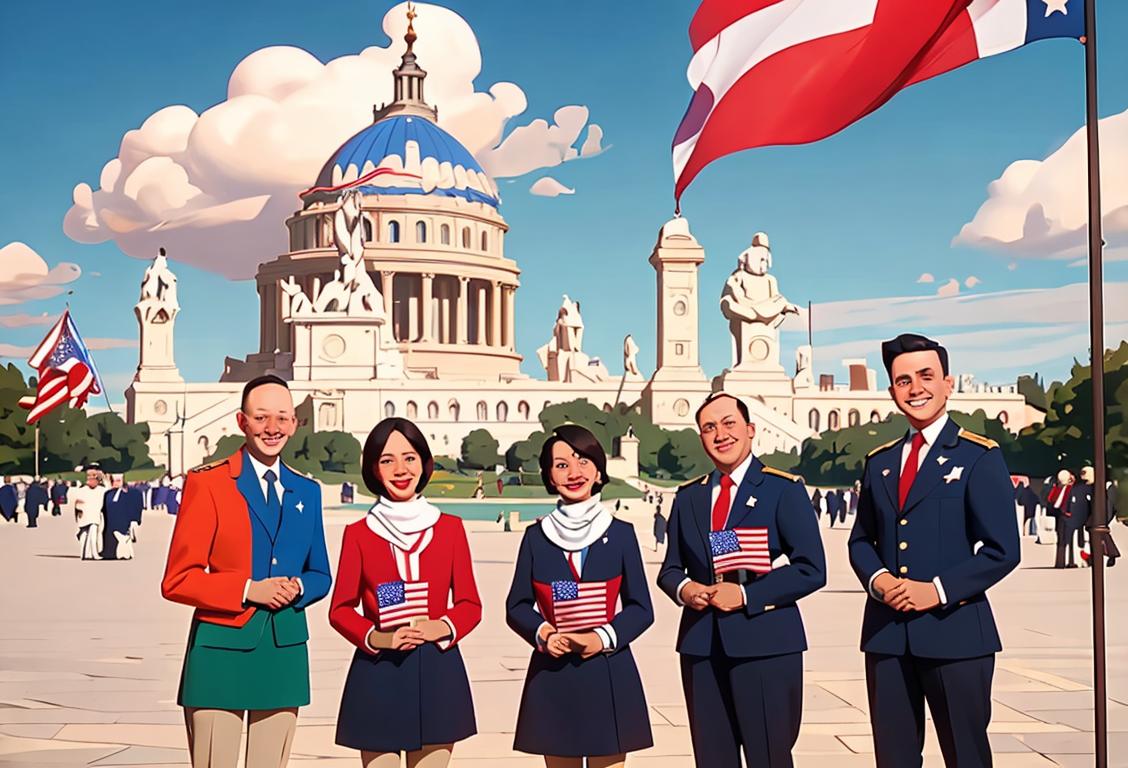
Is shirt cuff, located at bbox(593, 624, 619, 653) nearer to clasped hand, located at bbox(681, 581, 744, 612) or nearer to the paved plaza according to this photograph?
clasped hand, located at bbox(681, 581, 744, 612)

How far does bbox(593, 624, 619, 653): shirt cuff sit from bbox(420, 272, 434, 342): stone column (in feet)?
226

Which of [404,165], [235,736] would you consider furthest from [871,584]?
[404,165]

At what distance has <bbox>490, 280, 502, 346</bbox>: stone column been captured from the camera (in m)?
76.4

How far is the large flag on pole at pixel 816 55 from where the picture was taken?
21.3 feet

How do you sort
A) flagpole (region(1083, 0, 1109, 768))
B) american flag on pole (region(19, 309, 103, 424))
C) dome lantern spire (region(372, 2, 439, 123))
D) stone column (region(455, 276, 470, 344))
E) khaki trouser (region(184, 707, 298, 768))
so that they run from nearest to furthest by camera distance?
khaki trouser (region(184, 707, 298, 768)), flagpole (region(1083, 0, 1109, 768)), american flag on pole (region(19, 309, 103, 424)), stone column (region(455, 276, 470, 344)), dome lantern spire (region(372, 2, 439, 123))

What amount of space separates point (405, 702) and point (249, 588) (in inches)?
27.5

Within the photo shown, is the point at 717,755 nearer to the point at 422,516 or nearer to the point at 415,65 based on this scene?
the point at 422,516

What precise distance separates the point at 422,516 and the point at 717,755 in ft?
4.62

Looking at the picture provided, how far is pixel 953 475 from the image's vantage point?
5.17 metres

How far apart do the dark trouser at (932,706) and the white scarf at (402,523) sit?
1.74 m

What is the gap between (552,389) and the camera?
62781mm

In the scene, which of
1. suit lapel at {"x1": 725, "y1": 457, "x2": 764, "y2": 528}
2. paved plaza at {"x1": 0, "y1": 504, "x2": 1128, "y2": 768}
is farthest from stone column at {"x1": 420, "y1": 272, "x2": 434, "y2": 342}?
suit lapel at {"x1": 725, "y1": 457, "x2": 764, "y2": 528}

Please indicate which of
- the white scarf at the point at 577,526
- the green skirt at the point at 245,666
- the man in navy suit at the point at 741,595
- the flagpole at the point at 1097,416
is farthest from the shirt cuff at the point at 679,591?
the flagpole at the point at 1097,416

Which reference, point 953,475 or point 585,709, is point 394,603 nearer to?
point 585,709
